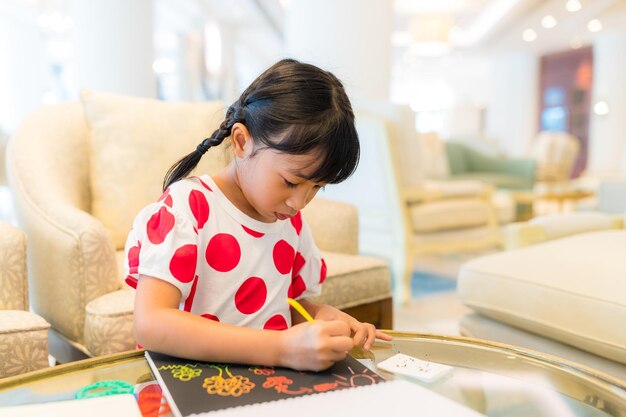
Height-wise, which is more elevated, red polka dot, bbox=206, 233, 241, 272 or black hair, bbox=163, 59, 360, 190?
black hair, bbox=163, 59, 360, 190

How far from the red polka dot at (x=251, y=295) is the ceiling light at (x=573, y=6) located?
821 cm

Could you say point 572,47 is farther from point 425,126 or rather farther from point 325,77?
point 325,77

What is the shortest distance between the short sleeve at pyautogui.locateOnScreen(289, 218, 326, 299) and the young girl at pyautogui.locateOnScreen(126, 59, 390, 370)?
44mm

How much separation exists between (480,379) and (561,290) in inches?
25.3

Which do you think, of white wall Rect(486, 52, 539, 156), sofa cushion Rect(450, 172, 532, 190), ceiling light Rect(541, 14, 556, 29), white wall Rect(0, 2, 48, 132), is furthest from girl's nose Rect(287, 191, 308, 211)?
white wall Rect(486, 52, 539, 156)

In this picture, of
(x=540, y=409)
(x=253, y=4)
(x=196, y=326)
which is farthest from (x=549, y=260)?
(x=253, y=4)

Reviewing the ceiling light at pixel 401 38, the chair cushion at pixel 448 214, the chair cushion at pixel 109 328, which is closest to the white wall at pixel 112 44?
the chair cushion at pixel 448 214

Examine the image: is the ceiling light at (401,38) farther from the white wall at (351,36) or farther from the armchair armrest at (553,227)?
the armchair armrest at (553,227)

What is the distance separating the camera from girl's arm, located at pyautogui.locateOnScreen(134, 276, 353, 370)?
29.8 inches

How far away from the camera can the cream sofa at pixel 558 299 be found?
1.33 m

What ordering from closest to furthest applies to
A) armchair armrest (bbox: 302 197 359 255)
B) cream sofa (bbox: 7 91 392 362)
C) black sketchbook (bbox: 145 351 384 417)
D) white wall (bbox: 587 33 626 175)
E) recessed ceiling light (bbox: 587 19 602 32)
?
black sketchbook (bbox: 145 351 384 417) → cream sofa (bbox: 7 91 392 362) → armchair armrest (bbox: 302 197 359 255) → recessed ceiling light (bbox: 587 19 602 32) → white wall (bbox: 587 33 626 175)

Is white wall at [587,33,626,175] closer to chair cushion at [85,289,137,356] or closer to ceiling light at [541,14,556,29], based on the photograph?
ceiling light at [541,14,556,29]

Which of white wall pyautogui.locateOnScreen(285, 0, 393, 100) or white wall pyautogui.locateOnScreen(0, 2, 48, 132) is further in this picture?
white wall pyautogui.locateOnScreen(0, 2, 48, 132)

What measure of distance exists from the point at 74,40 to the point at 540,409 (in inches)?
170
